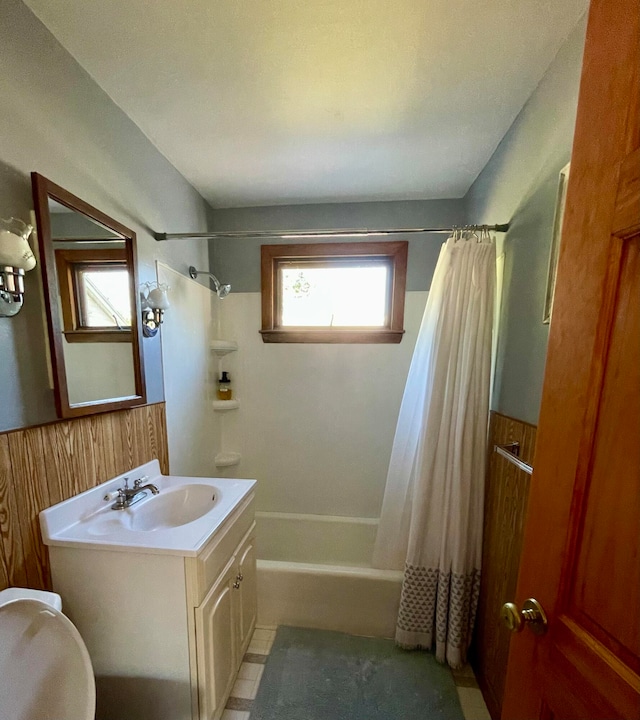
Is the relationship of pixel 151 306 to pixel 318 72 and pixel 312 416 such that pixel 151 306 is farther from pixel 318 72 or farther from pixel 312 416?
pixel 312 416

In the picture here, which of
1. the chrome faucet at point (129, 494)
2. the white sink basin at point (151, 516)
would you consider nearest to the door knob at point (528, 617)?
the white sink basin at point (151, 516)

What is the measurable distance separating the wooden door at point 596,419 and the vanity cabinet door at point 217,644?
2.98ft

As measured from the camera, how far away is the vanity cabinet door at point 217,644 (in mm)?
991

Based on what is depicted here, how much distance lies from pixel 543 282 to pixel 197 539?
4.81 ft

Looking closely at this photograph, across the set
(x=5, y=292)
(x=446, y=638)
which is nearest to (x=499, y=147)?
(x=5, y=292)

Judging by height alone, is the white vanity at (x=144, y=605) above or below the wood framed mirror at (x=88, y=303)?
below

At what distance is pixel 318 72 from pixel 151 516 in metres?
1.83

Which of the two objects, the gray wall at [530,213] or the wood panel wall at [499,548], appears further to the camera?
the wood panel wall at [499,548]

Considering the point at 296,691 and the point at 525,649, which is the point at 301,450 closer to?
the point at 296,691

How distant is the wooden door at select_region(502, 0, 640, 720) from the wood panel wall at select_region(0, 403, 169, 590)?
1.35 meters

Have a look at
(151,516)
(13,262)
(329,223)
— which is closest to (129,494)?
(151,516)

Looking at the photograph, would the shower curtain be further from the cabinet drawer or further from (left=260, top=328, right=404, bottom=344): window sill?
the cabinet drawer

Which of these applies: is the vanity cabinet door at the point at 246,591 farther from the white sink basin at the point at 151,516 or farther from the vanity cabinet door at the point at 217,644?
the white sink basin at the point at 151,516

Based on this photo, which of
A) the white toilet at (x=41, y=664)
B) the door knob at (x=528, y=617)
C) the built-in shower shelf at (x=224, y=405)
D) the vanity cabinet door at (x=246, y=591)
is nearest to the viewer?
the door knob at (x=528, y=617)
